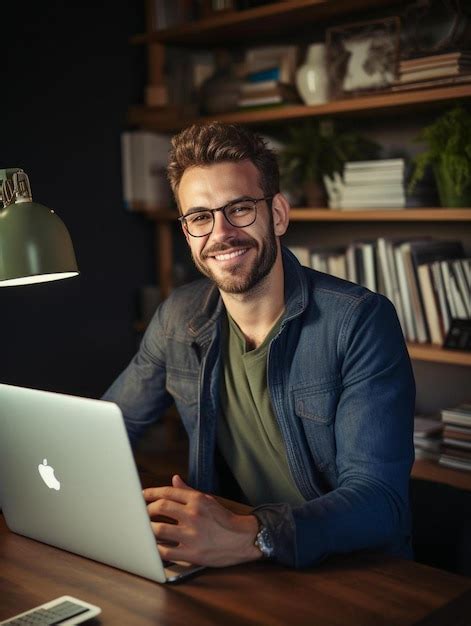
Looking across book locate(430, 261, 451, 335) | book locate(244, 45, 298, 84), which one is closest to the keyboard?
book locate(430, 261, 451, 335)

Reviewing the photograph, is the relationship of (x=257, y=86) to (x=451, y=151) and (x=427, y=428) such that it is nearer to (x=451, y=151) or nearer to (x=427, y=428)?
(x=451, y=151)

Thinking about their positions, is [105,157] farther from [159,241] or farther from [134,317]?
[134,317]

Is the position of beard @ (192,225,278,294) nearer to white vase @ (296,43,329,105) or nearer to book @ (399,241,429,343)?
book @ (399,241,429,343)

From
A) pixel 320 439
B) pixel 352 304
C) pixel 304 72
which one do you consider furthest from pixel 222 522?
pixel 304 72

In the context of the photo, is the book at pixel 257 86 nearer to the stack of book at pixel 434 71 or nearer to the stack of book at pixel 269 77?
the stack of book at pixel 269 77

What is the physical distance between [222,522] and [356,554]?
239 mm

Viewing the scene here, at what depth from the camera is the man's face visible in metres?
1.89

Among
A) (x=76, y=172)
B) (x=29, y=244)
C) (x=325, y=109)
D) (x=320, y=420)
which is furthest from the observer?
(x=76, y=172)

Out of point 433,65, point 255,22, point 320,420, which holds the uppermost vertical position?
point 255,22

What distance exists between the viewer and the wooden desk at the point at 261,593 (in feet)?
3.95

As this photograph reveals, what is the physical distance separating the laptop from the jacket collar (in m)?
0.64

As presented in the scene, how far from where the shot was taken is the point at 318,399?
1769mm

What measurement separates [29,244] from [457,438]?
1.74 metres

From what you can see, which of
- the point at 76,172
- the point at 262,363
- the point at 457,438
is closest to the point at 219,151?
the point at 262,363
